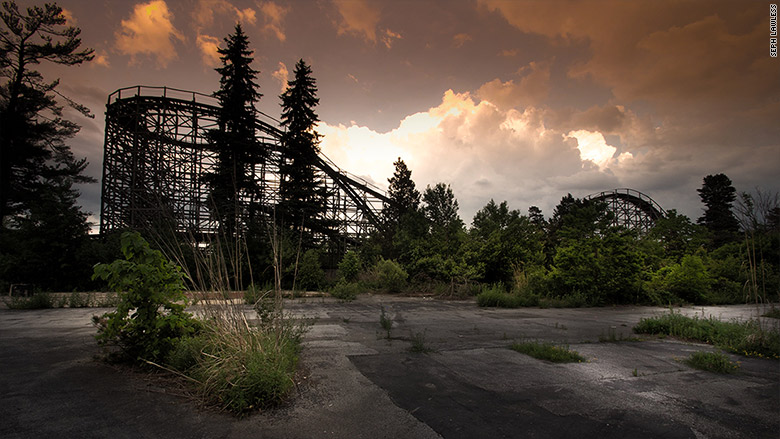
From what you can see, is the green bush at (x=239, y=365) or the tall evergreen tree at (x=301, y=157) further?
the tall evergreen tree at (x=301, y=157)

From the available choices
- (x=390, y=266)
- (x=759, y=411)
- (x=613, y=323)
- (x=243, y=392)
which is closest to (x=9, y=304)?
(x=243, y=392)

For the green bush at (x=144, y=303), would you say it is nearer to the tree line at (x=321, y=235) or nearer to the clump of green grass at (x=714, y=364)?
the tree line at (x=321, y=235)

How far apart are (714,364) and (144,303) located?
6927mm

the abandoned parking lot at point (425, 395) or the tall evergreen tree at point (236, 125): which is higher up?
the tall evergreen tree at point (236, 125)

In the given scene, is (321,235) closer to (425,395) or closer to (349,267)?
(349,267)

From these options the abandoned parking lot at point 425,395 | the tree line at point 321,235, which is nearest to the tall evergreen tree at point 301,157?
the tree line at point 321,235

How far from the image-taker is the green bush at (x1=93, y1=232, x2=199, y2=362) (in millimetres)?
3602

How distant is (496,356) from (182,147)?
74.7 ft

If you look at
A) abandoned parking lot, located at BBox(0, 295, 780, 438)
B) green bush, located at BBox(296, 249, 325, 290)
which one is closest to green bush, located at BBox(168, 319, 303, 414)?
abandoned parking lot, located at BBox(0, 295, 780, 438)

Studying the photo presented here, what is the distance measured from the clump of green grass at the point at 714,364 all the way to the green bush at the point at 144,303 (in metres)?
6.25

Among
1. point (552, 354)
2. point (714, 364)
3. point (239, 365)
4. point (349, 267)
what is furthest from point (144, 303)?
point (349, 267)

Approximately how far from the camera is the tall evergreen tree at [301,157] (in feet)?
58.3

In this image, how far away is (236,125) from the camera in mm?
17125

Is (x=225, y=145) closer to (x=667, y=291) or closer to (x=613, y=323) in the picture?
(x=613, y=323)
